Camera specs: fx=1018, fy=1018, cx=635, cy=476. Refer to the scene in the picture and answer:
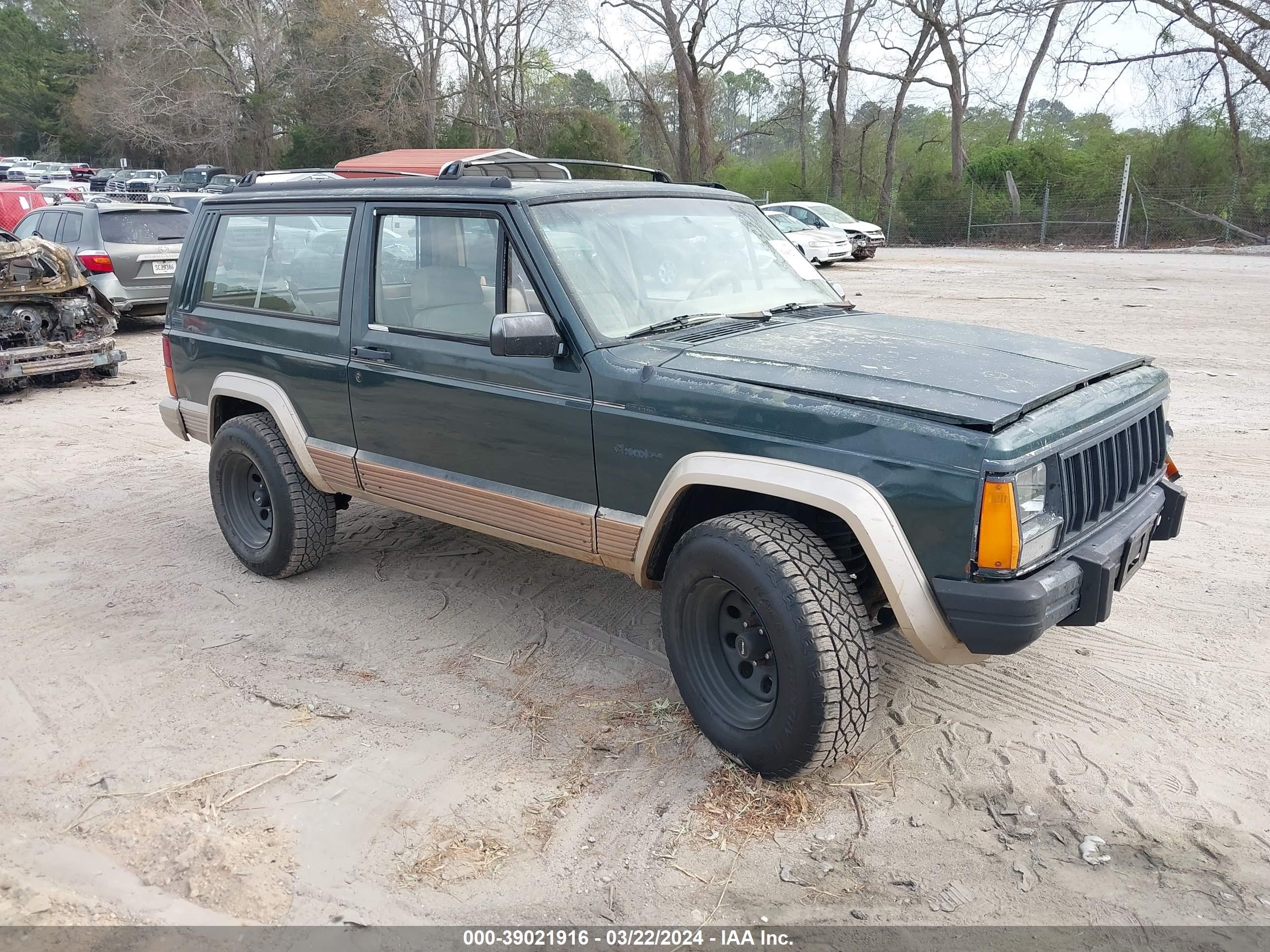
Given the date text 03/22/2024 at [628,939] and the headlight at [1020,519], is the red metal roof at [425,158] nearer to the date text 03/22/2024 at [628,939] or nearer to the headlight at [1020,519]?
the headlight at [1020,519]

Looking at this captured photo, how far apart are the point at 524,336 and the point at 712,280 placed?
1.06 meters

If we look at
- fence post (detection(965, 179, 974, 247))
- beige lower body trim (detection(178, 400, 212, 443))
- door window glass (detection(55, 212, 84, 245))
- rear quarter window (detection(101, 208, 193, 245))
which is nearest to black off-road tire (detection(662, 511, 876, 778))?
beige lower body trim (detection(178, 400, 212, 443))

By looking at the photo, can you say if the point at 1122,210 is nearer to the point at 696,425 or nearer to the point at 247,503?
the point at 247,503

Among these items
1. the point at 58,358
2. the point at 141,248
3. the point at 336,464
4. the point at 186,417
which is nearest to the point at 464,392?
the point at 336,464

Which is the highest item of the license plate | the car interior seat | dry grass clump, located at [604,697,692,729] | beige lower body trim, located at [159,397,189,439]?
the car interior seat

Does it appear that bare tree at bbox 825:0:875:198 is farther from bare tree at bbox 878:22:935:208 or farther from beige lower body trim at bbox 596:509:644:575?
beige lower body trim at bbox 596:509:644:575

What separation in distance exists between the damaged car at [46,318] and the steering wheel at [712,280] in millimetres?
8630

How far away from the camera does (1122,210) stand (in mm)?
28875

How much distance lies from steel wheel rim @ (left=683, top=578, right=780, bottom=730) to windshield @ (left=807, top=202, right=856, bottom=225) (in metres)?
23.0

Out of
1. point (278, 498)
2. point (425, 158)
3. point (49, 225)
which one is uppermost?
point (425, 158)

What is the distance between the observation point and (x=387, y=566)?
556 centimetres

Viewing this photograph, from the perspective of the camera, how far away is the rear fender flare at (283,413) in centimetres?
496

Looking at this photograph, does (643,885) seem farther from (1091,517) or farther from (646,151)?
(646,151)

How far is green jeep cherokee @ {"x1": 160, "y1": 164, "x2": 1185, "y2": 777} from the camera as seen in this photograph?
307 cm
